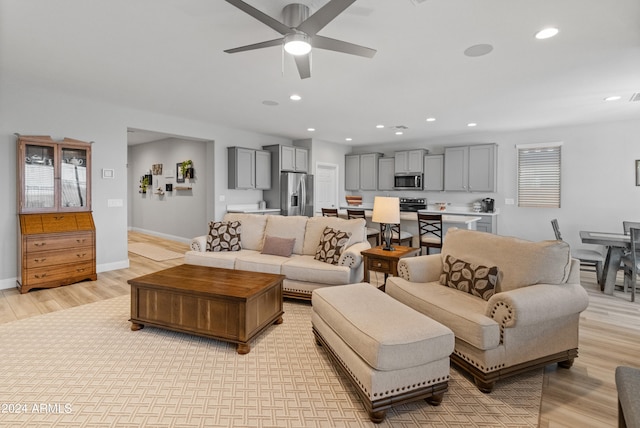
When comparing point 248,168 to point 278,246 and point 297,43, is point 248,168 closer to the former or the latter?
point 278,246

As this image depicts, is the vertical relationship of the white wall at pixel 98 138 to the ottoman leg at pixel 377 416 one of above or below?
above

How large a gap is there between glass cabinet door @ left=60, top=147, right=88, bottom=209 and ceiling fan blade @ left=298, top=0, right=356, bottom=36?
401 centimetres

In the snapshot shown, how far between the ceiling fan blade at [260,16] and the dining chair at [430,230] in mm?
3623

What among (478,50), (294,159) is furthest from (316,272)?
(294,159)

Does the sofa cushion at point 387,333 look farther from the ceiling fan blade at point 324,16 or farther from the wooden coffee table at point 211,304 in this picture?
the ceiling fan blade at point 324,16

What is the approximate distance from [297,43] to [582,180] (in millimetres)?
6427

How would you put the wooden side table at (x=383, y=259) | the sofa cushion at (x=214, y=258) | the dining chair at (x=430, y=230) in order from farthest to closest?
the dining chair at (x=430, y=230) < the sofa cushion at (x=214, y=258) < the wooden side table at (x=383, y=259)

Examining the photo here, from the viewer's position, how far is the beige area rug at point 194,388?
1.82m

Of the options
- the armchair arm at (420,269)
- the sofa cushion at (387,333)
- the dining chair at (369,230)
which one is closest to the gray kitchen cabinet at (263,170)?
the dining chair at (369,230)

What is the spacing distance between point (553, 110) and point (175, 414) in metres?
6.23

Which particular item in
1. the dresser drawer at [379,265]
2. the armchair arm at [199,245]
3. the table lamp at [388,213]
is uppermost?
the table lamp at [388,213]

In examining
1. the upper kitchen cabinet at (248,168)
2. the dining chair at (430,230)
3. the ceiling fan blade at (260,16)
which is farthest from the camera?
the upper kitchen cabinet at (248,168)

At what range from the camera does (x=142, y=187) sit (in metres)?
9.02

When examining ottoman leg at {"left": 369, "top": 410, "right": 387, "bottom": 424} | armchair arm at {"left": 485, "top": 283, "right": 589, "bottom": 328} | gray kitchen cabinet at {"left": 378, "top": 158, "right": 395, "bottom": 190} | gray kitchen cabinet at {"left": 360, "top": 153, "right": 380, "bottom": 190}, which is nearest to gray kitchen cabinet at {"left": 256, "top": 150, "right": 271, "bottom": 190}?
gray kitchen cabinet at {"left": 360, "top": 153, "right": 380, "bottom": 190}
